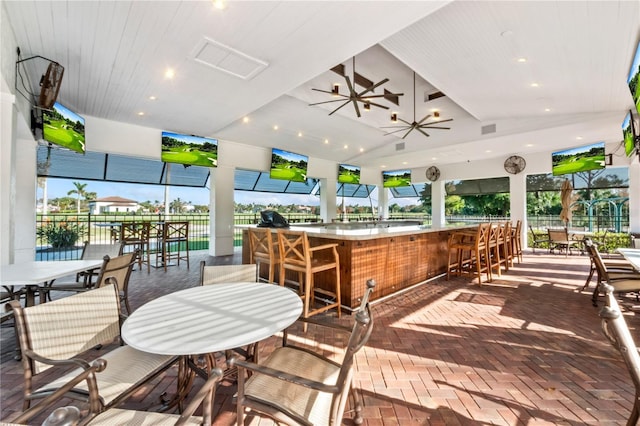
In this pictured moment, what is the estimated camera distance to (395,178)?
1259 cm

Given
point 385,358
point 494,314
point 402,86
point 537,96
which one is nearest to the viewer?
point 385,358

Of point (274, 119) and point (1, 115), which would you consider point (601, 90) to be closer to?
point (274, 119)

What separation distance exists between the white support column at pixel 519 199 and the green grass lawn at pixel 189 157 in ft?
33.8

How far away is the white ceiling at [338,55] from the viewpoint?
292 cm

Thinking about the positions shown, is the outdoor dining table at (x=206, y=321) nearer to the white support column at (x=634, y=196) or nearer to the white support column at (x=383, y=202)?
the white support column at (x=634, y=196)

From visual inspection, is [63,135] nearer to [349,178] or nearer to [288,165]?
[288,165]

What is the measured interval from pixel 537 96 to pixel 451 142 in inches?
124

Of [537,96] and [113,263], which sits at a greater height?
[537,96]

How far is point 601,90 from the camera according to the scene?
189 inches

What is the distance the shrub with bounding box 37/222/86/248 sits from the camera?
6.88 metres

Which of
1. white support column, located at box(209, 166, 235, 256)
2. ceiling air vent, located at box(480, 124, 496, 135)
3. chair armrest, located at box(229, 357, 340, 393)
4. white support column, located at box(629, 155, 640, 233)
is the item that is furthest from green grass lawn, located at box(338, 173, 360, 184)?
chair armrest, located at box(229, 357, 340, 393)

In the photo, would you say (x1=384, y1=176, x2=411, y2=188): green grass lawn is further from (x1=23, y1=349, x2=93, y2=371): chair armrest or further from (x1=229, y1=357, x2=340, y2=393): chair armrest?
(x1=23, y1=349, x2=93, y2=371): chair armrest

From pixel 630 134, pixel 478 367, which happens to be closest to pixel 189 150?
pixel 478 367

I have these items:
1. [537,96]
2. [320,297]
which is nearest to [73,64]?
[320,297]
